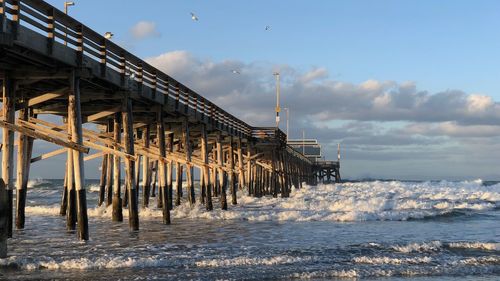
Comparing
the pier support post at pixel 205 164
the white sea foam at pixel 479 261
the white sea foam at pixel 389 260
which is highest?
the pier support post at pixel 205 164

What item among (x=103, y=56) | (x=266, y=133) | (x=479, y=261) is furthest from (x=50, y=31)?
(x=266, y=133)

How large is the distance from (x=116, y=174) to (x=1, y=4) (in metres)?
9.48

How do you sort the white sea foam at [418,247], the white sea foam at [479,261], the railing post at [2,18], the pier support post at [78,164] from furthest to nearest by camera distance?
the white sea foam at [418,247], the pier support post at [78,164], the white sea foam at [479,261], the railing post at [2,18]

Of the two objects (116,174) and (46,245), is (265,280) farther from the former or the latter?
(116,174)

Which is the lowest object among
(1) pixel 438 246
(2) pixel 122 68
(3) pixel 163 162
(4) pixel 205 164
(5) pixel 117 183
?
(1) pixel 438 246

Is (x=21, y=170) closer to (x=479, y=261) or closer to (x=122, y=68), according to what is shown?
(x=122, y=68)

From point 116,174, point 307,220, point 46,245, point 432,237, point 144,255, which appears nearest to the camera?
point 144,255

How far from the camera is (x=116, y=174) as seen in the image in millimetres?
18766

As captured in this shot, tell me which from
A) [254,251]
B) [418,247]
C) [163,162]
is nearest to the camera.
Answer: [254,251]

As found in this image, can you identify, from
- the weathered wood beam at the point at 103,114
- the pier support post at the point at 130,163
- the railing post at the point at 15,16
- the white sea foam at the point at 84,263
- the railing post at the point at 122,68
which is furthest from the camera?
the weathered wood beam at the point at 103,114

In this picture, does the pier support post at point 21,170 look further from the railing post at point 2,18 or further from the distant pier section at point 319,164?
the distant pier section at point 319,164

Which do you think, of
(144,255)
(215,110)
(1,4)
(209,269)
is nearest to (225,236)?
(144,255)

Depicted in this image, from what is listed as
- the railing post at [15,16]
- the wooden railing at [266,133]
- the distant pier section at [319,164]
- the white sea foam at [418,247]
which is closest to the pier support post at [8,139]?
the railing post at [15,16]

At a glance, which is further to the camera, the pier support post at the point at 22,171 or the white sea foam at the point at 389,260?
the pier support post at the point at 22,171
